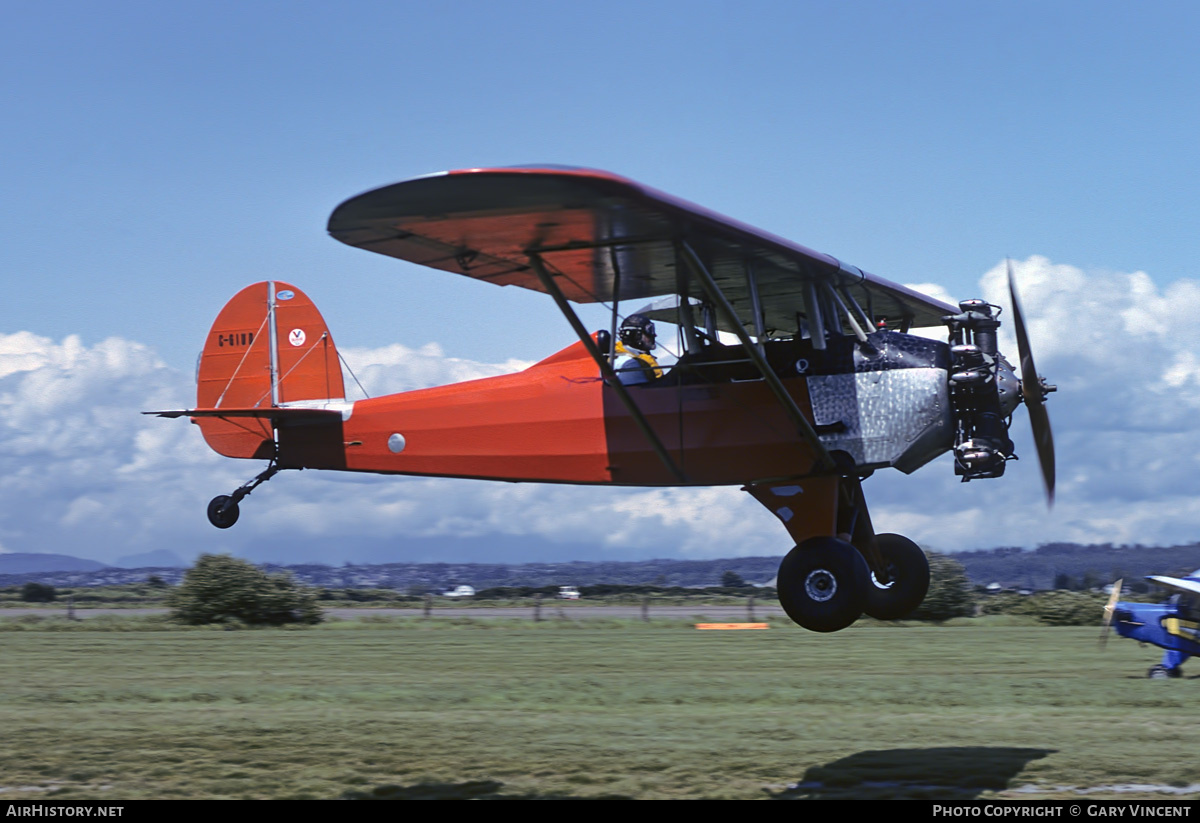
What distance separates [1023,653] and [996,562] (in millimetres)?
147442

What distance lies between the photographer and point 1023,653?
40062 mm

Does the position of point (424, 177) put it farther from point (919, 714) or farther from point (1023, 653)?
point (1023, 653)

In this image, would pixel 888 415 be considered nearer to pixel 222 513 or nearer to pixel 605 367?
pixel 605 367

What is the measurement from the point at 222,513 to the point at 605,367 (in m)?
5.32

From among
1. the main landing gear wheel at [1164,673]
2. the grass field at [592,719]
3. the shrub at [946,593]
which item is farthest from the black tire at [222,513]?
the shrub at [946,593]

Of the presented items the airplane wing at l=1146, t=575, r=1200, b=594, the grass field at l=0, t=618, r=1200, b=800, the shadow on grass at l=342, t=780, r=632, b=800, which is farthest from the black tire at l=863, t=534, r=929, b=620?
the airplane wing at l=1146, t=575, r=1200, b=594

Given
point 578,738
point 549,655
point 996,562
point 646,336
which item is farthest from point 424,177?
point 996,562

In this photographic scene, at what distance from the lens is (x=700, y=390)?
11938mm

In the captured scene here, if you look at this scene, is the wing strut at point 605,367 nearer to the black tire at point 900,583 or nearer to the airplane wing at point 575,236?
the airplane wing at point 575,236

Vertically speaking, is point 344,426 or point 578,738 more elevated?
point 344,426

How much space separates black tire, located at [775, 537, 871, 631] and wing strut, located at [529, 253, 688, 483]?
1500 mm

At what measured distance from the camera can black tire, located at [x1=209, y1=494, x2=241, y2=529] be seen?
44.6 feet

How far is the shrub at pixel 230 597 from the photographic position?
5188 centimetres
